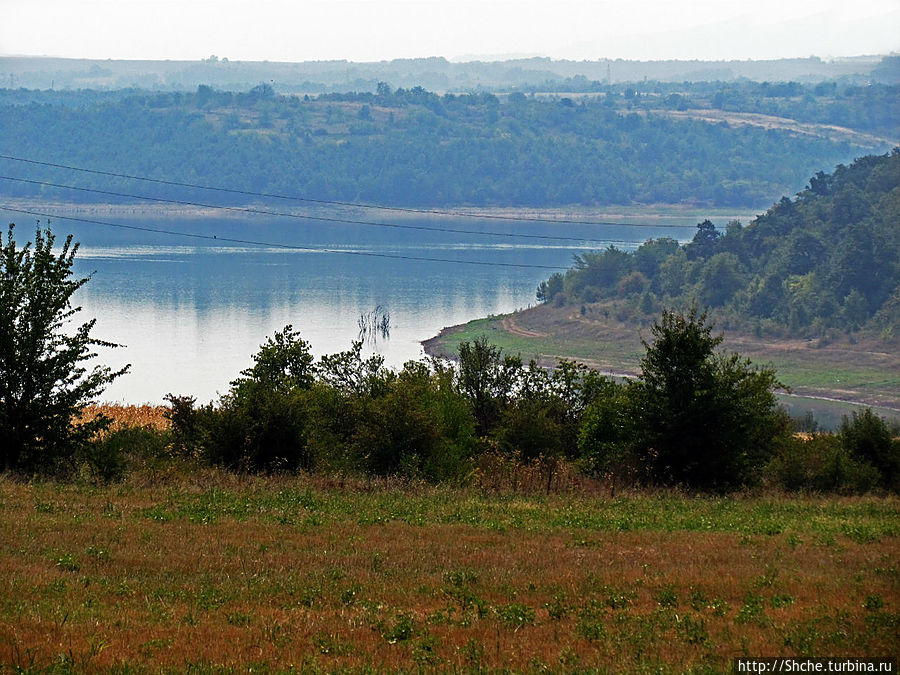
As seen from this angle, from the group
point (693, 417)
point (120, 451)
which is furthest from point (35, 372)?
point (693, 417)

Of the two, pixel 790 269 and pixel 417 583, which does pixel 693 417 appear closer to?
pixel 417 583

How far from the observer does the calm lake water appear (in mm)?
70500

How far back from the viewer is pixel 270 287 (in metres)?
105

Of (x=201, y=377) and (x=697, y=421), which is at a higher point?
(x=697, y=421)

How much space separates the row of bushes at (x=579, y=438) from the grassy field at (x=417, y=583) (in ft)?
15.0

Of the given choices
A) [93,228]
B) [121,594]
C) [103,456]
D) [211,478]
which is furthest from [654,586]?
[93,228]

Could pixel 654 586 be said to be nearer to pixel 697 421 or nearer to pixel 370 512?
pixel 370 512

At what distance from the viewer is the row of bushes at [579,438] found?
22.6 metres

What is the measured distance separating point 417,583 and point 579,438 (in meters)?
14.4

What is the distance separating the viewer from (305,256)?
440ft

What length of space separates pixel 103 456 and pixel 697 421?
11.7 meters

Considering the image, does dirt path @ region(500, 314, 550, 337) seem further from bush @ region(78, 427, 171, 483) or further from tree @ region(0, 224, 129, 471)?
tree @ region(0, 224, 129, 471)

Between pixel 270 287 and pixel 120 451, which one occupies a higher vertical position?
pixel 120 451

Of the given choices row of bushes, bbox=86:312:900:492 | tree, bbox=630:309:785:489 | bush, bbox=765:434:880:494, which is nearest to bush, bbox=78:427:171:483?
row of bushes, bbox=86:312:900:492
